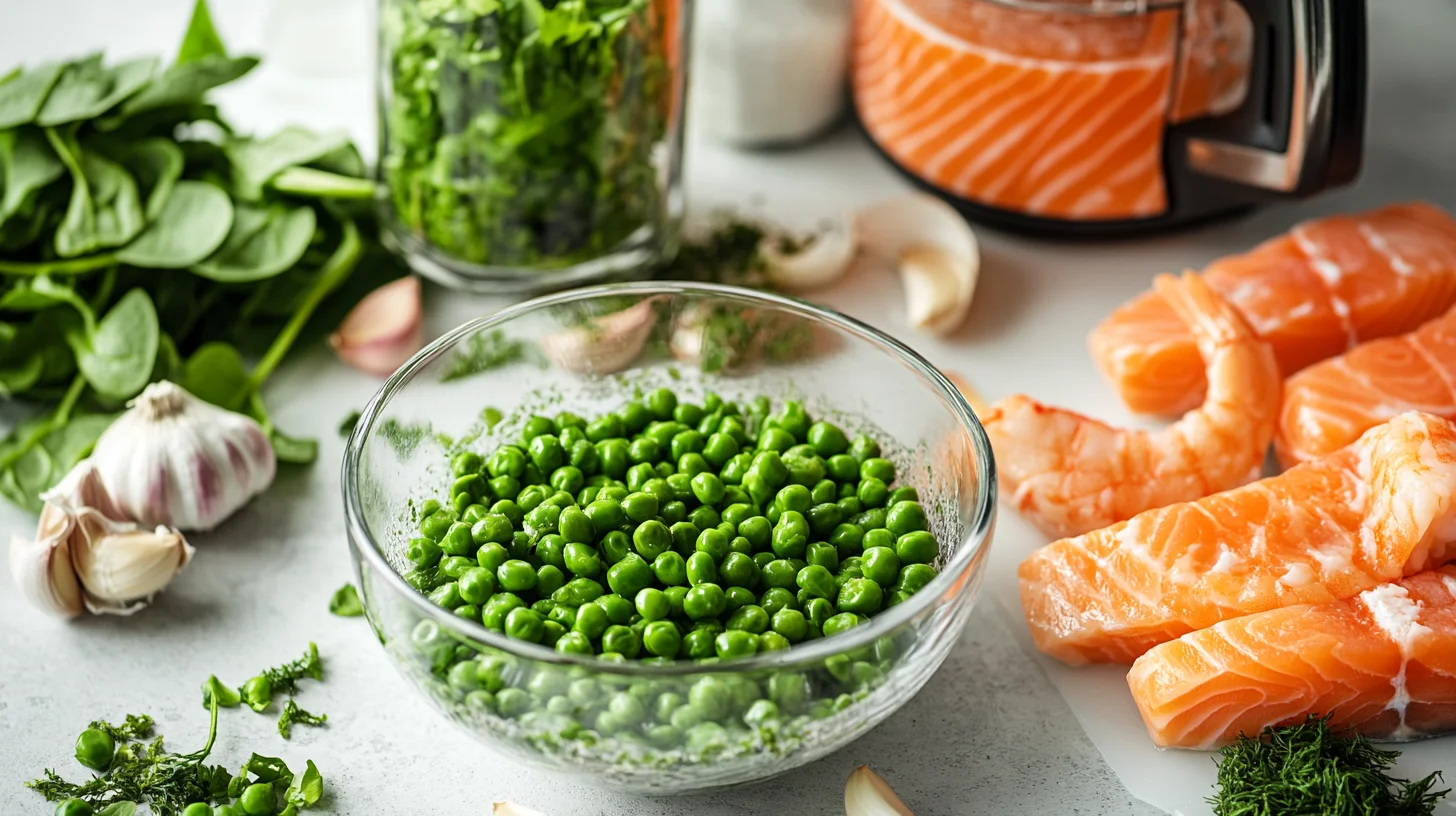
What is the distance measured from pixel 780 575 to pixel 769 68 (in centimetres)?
111

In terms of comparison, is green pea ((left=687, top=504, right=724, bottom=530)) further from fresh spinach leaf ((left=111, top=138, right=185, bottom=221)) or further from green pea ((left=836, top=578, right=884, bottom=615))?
fresh spinach leaf ((left=111, top=138, right=185, bottom=221))

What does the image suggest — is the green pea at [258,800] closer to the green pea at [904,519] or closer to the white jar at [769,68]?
the green pea at [904,519]

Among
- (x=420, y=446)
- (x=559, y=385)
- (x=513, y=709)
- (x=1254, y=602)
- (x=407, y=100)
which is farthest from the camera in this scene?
(x=407, y=100)

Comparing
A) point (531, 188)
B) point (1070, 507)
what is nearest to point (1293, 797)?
point (1070, 507)

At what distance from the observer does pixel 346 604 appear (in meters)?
1.48

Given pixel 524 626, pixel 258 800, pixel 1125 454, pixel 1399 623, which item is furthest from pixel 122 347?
pixel 1399 623

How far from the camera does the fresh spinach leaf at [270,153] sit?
1.82 metres

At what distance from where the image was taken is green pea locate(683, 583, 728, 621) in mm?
1187

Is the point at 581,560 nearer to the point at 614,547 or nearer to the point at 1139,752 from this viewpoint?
the point at 614,547

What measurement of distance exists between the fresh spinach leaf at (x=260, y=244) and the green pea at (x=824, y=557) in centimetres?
86

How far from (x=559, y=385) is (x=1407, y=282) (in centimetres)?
108

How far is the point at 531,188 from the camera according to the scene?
172cm

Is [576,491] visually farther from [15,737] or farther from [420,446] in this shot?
[15,737]

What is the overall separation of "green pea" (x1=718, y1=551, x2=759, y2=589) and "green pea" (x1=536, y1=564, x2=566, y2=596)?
5.9 inches
